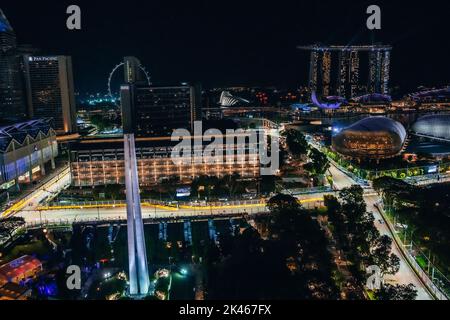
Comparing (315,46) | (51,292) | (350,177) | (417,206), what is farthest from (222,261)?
(315,46)

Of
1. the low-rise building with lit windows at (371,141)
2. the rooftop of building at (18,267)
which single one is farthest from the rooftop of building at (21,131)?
the low-rise building with lit windows at (371,141)

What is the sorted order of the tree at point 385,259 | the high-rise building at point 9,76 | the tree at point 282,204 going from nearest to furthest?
the tree at point 385,259 < the tree at point 282,204 < the high-rise building at point 9,76

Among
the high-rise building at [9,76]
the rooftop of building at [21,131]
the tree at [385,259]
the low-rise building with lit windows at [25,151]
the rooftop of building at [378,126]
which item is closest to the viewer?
the tree at [385,259]

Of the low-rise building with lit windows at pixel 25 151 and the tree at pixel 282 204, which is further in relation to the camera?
the low-rise building with lit windows at pixel 25 151

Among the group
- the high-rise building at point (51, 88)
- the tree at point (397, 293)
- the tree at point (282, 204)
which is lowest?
the tree at point (397, 293)

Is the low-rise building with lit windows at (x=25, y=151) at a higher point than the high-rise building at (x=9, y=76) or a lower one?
lower

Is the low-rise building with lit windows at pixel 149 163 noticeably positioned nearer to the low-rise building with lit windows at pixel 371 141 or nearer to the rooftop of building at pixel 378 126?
the low-rise building with lit windows at pixel 371 141

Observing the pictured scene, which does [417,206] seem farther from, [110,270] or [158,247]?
[110,270]
